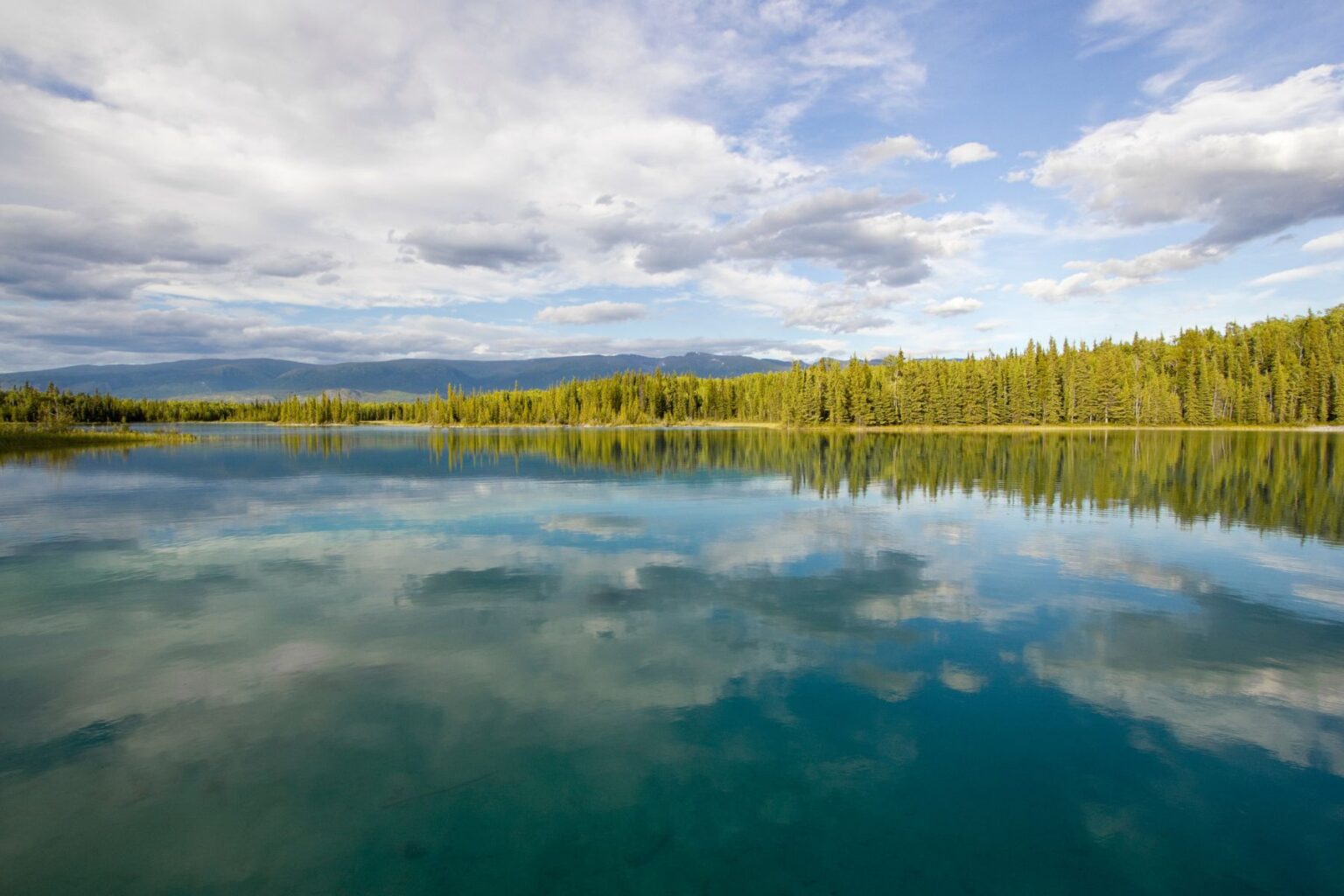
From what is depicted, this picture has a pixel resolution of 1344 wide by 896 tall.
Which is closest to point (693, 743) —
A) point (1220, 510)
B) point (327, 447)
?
point (1220, 510)

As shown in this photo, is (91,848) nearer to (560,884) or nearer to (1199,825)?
(560,884)

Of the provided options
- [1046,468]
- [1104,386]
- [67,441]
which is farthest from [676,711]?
[1104,386]

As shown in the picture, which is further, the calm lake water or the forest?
the forest

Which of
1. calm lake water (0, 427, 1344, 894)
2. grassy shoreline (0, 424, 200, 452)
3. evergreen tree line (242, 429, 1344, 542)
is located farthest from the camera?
grassy shoreline (0, 424, 200, 452)

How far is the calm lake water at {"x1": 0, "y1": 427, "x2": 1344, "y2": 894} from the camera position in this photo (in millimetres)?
8039

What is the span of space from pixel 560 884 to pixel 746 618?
9.49 metres

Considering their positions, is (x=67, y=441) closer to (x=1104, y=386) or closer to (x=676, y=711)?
(x=676, y=711)

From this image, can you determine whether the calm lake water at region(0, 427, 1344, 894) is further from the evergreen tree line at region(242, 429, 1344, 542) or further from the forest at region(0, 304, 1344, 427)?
the forest at region(0, 304, 1344, 427)

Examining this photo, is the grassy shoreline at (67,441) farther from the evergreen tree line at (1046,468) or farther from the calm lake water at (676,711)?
the calm lake water at (676,711)

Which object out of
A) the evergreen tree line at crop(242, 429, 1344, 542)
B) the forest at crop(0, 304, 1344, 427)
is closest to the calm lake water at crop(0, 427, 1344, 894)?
the evergreen tree line at crop(242, 429, 1344, 542)

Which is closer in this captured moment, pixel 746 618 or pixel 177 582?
pixel 746 618

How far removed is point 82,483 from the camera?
152 ft

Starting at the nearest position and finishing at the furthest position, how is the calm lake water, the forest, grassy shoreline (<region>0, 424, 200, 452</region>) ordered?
the calm lake water, grassy shoreline (<region>0, 424, 200, 452</region>), the forest

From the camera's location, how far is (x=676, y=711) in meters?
11.7
